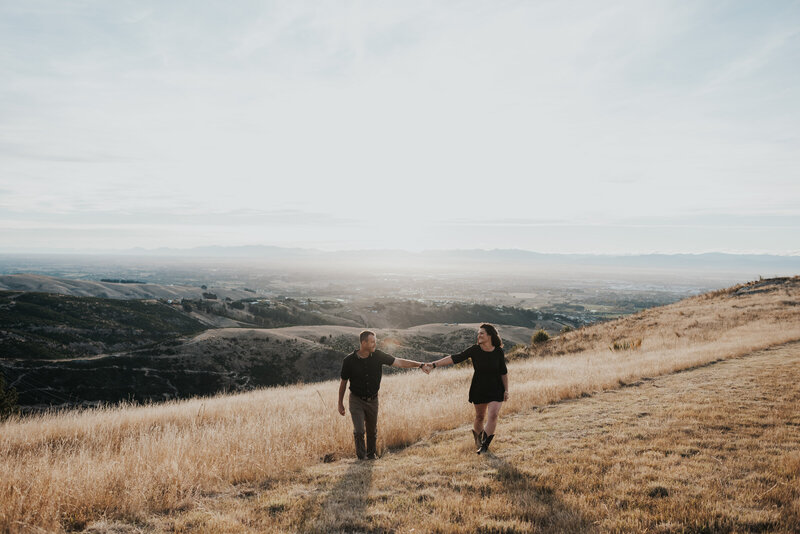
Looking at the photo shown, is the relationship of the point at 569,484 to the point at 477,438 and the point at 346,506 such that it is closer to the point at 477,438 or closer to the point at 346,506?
the point at 477,438

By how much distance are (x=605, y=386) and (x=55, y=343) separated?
115202mm

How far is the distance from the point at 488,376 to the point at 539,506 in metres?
2.81

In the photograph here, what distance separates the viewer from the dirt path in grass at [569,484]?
171 inches

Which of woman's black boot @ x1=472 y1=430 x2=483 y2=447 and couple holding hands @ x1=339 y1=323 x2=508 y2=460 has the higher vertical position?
couple holding hands @ x1=339 y1=323 x2=508 y2=460

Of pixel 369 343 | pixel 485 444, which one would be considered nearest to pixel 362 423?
pixel 369 343

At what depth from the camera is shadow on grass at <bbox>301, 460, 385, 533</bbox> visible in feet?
14.8

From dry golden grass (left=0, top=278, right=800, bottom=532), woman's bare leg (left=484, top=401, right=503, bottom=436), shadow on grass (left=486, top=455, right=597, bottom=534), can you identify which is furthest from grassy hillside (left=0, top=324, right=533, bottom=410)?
shadow on grass (left=486, top=455, right=597, bottom=534)

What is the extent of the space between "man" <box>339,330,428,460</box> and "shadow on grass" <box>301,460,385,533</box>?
96 centimetres

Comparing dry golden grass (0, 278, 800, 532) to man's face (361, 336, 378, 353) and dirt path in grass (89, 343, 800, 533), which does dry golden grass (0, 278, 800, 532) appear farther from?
man's face (361, 336, 378, 353)

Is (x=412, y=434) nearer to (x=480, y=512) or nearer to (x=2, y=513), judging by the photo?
(x=480, y=512)

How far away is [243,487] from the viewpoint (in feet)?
20.1

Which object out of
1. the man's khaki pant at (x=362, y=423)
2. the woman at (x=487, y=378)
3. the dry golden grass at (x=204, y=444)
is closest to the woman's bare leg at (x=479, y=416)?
the woman at (x=487, y=378)

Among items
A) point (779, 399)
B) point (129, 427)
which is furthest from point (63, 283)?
point (779, 399)

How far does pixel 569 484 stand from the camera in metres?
5.28
